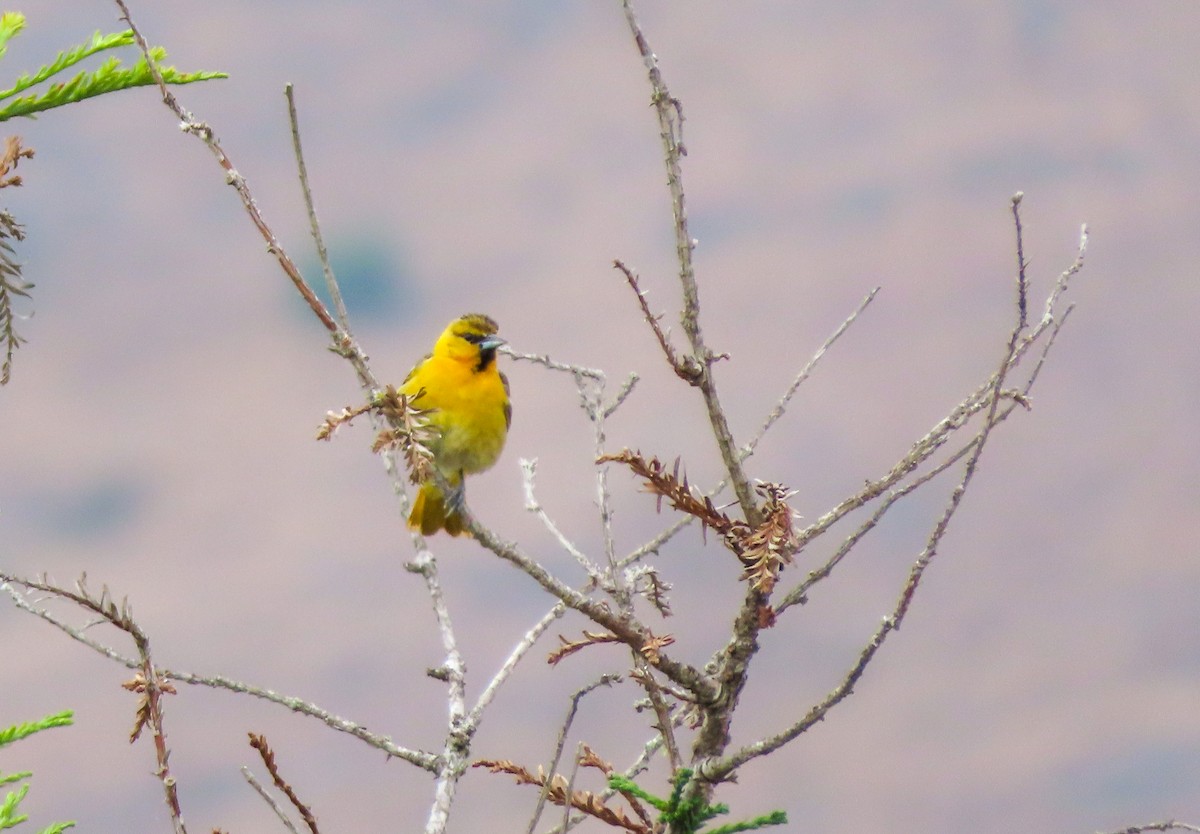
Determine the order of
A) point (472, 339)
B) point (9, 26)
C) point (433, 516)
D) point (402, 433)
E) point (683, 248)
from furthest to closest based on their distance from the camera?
1. point (472, 339)
2. point (433, 516)
3. point (9, 26)
4. point (402, 433)
5. point (683, 248)

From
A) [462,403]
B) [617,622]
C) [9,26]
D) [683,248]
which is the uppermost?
[462,403]

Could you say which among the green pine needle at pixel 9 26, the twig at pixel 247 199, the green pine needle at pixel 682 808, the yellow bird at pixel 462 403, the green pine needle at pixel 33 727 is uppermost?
the yellow bird at pixel 462 403

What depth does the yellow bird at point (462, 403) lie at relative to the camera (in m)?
5.22

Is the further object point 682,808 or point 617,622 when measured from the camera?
point 617,622

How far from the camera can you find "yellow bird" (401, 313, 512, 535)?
522 cm

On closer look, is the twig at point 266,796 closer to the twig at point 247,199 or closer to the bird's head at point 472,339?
the twig at point 247,199

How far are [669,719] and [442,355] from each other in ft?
10.8

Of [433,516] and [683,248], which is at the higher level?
[433,516]

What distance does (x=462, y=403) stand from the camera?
207 inches

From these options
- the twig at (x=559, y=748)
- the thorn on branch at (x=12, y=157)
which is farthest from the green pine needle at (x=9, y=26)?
the twig at (x=559, y=748)

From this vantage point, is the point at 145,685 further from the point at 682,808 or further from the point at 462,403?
the point at 462,403

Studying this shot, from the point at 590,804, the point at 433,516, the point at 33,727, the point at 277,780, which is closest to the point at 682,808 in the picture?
the point at 590,804

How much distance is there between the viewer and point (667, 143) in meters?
1.98

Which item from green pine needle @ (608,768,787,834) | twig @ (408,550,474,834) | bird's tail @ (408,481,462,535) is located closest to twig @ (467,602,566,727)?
twig @ (408,550,474,834)
